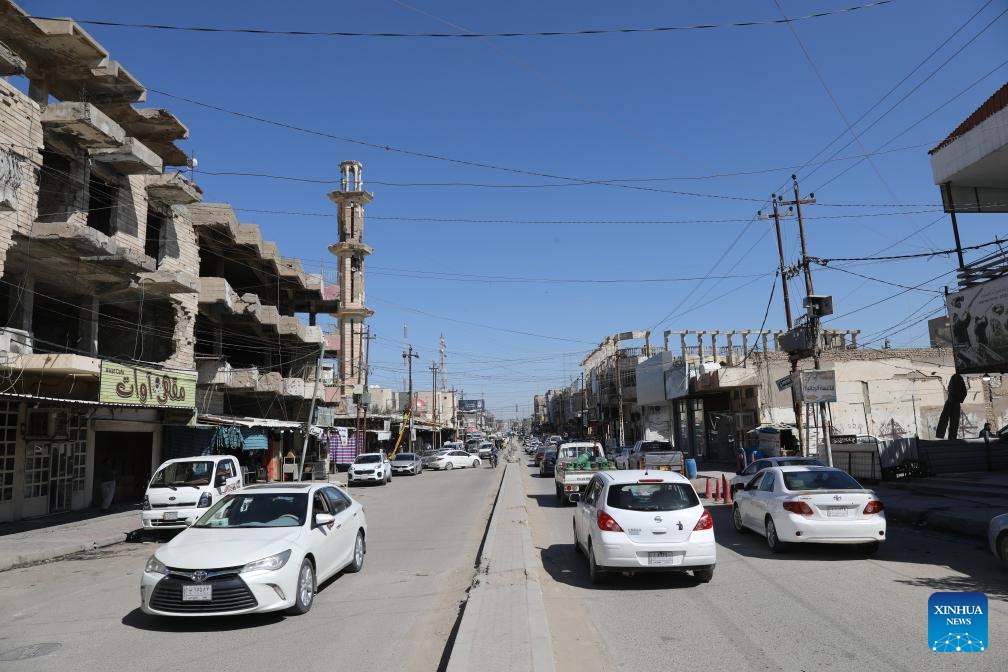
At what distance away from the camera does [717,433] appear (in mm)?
45062

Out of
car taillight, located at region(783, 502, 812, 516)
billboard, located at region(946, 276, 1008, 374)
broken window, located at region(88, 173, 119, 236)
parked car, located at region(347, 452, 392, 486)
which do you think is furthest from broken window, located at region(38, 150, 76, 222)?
billboard, located at region(946, 276, 1008, 374)

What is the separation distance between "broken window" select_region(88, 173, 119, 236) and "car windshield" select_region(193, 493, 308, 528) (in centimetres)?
1732

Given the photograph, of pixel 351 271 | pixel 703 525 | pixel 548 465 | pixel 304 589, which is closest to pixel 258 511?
pixel 304 589

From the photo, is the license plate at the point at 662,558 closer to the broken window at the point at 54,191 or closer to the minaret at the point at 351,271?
the broken window at the point at 54,191

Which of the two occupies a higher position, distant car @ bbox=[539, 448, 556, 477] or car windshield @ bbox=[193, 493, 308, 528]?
car windshield @ bbox=[193, 493, 308, 528]

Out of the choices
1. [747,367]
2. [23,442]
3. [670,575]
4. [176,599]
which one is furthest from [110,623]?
[747,367]

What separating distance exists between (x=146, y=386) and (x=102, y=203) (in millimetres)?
6729

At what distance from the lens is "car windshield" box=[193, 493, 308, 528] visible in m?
8.90

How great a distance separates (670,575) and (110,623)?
707cm

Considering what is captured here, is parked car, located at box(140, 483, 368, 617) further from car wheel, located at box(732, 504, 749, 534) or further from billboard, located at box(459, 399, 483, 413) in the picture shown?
billboard, located at box(459, 399, 483, 413)

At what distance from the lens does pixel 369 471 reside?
118ft

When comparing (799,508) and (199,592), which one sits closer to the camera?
(199,592)

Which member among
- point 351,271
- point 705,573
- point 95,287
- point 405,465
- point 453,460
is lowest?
point 453,460

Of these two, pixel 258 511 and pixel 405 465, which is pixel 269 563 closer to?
pixel 258 511
